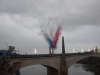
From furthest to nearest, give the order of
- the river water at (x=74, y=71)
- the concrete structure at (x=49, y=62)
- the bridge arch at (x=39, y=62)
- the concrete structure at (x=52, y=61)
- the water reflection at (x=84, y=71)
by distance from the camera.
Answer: the water reflection at (x=84, y=71), the river water at (x=74, y=71), the concrete structure at (x=52, y=61), the concrete structure at (x=49, y=62), the bridge arch at (x=39, y=62)

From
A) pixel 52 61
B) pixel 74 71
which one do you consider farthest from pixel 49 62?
pixel 74 71

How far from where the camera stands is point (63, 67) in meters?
53.1

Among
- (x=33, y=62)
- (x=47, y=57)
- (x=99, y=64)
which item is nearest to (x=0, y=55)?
(x=33, y=62)

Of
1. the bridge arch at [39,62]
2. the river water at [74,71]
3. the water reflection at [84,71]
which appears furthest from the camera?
the water reflection at [84,71]

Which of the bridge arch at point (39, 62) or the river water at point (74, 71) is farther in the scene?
the river water at point (74, 71)

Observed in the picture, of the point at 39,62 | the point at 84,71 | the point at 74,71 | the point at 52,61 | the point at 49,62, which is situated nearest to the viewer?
the point at 39,62

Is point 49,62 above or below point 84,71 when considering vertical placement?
above

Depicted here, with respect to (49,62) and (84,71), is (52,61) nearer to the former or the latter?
(49,62)

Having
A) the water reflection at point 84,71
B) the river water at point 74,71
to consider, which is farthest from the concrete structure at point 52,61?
the river water at point 74,71

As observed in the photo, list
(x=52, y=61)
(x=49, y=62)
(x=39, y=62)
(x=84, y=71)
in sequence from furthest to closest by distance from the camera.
Answer: (x=84, y=71) → (x=52, y=61) → (x=49, y=62) → (x=39, y=62)

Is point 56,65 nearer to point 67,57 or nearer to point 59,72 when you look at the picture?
point 59,72

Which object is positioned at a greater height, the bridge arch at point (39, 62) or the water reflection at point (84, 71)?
the bridge arch at point (39, 62)

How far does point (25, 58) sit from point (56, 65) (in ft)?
43.1

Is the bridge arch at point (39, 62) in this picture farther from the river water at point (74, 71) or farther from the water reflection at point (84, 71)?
the water reflection at point (84, 71)
